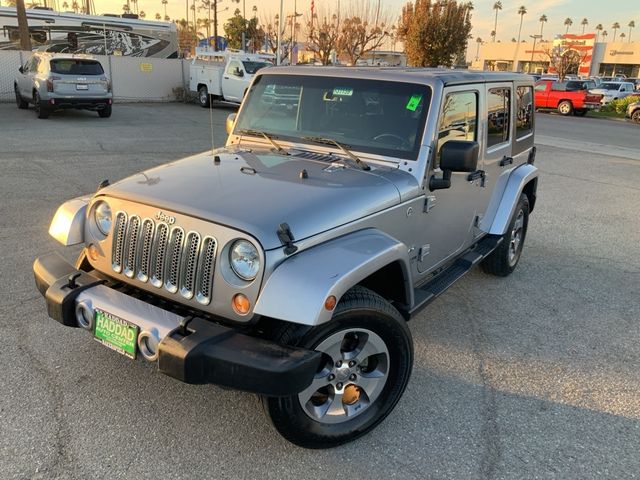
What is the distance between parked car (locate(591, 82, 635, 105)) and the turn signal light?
35505mm

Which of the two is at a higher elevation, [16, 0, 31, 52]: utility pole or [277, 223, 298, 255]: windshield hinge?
[16, 0, 31, 52]: utility pole

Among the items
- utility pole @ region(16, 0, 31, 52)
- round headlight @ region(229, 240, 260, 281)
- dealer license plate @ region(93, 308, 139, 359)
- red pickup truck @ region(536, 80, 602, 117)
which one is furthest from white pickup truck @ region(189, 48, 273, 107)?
round headlight @ region(229, 240, 260, 281)

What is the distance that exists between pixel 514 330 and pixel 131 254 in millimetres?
2933

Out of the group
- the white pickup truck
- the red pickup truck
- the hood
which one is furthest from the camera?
the red pickup truck

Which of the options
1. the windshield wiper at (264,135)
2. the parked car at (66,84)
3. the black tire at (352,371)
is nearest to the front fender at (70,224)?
the windshield wiper at (264,135)

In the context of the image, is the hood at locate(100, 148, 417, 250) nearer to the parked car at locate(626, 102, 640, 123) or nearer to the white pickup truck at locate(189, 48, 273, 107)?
the white pickup truck at locate(189, 48, 273, 107)

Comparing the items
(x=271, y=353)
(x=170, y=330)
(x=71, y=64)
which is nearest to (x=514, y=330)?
(x=271, y=353)

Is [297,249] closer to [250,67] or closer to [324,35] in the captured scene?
[250,67]

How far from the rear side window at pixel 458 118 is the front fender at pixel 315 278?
1163mm

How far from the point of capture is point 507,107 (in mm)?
4809

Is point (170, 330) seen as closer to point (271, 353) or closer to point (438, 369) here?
point (271, 353)

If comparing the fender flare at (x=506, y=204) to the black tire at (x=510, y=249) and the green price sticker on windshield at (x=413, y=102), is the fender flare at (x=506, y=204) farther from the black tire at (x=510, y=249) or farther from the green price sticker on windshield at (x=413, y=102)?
the green price sticker on windshield at (x=413, y=102)

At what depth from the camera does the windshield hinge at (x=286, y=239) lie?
8.10 feet

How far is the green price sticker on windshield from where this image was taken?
351 cm
